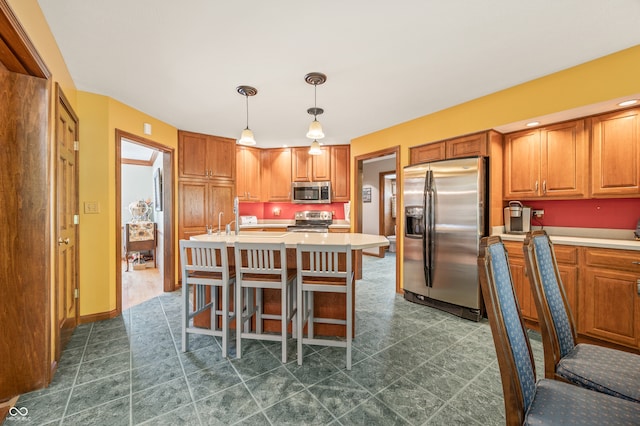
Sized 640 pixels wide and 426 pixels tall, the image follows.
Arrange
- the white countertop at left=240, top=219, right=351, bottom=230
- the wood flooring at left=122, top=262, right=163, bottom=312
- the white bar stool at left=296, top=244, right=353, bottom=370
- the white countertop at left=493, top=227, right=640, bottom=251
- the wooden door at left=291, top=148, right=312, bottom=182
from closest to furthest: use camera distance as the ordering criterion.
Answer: the white bar stool at left=296, top=244, right=353, bottom=370 < the white countertop at left=493, top=227, right=640, bottom=251 < the wood flooring at left=122, top=262, right=163, bottom=312 < the white countertop at left=240, top=219, right=351, bottom=230 < the wooden door at left=291, top=148, right=312, bottom=182

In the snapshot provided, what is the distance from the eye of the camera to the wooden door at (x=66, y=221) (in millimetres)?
2117

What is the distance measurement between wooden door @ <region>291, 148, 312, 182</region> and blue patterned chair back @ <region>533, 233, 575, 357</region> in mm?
4121

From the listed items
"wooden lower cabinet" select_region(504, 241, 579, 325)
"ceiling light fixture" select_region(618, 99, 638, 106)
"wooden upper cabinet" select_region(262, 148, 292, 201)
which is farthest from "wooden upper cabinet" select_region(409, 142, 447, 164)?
"wooden upper cabinet" select_region(262, 148, 292, 201)

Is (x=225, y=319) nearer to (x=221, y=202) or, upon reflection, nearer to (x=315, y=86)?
(x=315, y=86)

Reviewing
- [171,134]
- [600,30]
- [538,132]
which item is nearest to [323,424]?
[600,30]

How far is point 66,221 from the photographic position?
2.48m

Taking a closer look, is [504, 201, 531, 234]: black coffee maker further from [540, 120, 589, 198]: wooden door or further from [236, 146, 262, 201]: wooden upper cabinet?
[236, 146, 262, 201]: wooden upper cabinet

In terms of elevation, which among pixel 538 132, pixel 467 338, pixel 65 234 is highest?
pixel 538 132

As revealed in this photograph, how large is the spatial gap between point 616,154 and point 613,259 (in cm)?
92

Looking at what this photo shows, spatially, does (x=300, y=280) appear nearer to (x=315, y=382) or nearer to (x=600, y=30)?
(x=315, y=382)

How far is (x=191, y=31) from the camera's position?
1923mm

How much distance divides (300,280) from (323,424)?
2.95 feet

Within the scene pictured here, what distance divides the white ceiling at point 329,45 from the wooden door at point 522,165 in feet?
2.07

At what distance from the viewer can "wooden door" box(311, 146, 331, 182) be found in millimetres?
5164
